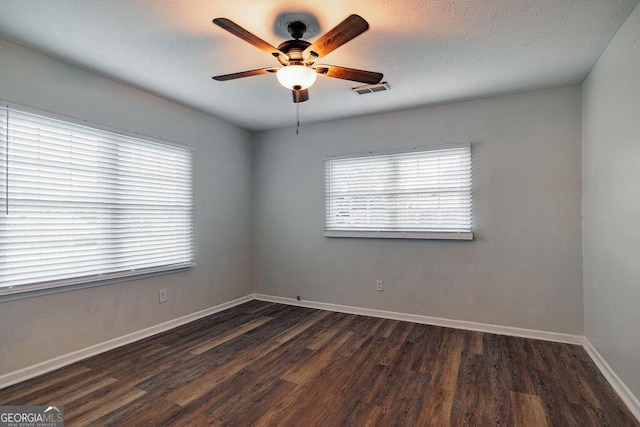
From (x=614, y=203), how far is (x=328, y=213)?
2826 millimetres

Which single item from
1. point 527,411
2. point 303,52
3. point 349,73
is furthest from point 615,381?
point 303,52

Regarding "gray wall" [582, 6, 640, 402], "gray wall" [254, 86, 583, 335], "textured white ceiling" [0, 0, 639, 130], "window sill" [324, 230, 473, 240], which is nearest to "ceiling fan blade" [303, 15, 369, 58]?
"textured white ceiling" [0, 0, 639, 130]

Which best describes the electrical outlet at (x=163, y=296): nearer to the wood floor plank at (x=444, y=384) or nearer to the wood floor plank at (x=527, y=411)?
the wood floor plank at (x=444, y=384)

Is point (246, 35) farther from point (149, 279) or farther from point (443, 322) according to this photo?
point (443, 322)

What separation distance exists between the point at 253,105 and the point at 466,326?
3401 millimetres

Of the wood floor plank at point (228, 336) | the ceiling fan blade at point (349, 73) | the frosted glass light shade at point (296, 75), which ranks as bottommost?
the wood floor plank at point (228, 336)

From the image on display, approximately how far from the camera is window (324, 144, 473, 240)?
3.54 metres

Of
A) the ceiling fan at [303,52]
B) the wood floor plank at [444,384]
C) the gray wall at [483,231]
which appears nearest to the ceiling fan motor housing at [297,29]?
the ceiling fan at [303,52]

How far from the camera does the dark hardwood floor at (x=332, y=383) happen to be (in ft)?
6.58

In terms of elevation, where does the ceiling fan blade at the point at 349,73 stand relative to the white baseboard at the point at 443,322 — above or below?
above

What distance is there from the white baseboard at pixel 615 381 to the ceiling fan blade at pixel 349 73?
2625 mm

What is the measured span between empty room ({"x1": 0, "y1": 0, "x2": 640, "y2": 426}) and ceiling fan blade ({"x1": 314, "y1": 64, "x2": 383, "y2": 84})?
0.05 feet

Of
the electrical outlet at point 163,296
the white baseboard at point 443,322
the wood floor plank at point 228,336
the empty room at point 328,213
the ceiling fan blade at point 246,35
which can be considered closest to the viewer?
the ceiling fan blade at point 246,35

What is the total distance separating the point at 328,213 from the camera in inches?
170
